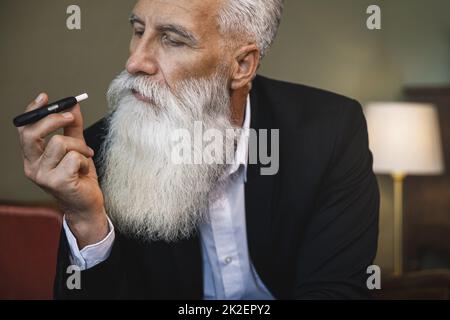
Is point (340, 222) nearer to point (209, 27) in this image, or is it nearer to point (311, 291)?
point (311, 291)

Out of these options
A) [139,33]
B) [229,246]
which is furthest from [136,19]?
[229,246]

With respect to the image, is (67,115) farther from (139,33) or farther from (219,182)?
(219,182)

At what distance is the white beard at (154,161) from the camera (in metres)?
1.14

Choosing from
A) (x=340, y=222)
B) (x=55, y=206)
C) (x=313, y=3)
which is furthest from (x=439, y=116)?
(x=55, y=206)

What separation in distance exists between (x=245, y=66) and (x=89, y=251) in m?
0.49

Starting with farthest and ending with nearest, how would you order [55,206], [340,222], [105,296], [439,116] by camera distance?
[439,116] → [55,206] → [340,222] → [105,296]

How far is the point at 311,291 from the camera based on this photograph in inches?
45.3

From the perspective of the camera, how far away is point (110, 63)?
1315mm

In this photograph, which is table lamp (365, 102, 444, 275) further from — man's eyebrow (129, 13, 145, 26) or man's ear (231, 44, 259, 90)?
man's eyebrow (129, 13, 145, 26)

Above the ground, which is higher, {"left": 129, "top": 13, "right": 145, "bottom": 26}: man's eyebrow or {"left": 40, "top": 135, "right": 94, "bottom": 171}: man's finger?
{"left": 129, "top": 13, "right": 145, "bottom": 26}: man's eyebrow

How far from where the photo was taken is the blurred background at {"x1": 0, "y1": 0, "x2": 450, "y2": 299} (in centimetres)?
130

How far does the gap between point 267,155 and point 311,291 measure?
0.29 meters

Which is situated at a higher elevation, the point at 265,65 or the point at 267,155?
the point at 265,65

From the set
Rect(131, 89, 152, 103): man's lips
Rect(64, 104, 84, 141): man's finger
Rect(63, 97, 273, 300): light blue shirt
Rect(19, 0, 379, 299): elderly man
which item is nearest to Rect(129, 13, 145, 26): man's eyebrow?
→ Rect(19, 0, 379, 299): elderly man
